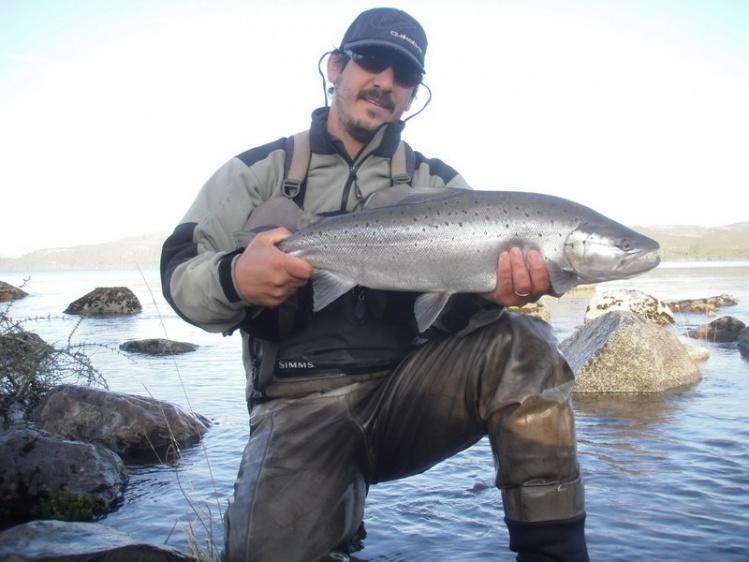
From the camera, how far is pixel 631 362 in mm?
9453

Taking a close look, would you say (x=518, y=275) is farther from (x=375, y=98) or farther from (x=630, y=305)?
(x=630, y=305)

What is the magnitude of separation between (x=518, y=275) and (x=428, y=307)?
54cm

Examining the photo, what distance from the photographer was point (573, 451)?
3.71 meters

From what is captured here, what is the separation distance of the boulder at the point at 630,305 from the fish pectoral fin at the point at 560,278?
12.9m

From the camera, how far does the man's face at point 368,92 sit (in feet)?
15.7

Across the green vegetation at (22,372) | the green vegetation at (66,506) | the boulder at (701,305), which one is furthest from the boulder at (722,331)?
the green vegetation at (66,506)

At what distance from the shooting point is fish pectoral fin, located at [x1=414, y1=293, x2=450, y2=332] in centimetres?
409

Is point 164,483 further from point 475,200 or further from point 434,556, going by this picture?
point 475,200

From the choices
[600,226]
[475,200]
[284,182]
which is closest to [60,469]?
[284,182]

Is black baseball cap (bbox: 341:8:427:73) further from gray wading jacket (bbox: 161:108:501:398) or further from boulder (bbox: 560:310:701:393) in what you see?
boulder (bbox: 560:310:701:393)

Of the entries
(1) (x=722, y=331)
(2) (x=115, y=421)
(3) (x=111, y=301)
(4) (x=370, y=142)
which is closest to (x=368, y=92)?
(4) (x=370, y=142)

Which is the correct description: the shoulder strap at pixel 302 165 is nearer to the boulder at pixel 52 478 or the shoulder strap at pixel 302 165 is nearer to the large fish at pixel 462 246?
the large fish at pixel 462 246

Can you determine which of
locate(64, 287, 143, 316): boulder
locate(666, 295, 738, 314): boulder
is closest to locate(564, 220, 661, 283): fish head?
locate(666, 295, 738, 314): boulder

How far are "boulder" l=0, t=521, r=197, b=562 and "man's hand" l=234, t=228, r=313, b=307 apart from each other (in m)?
1.47
